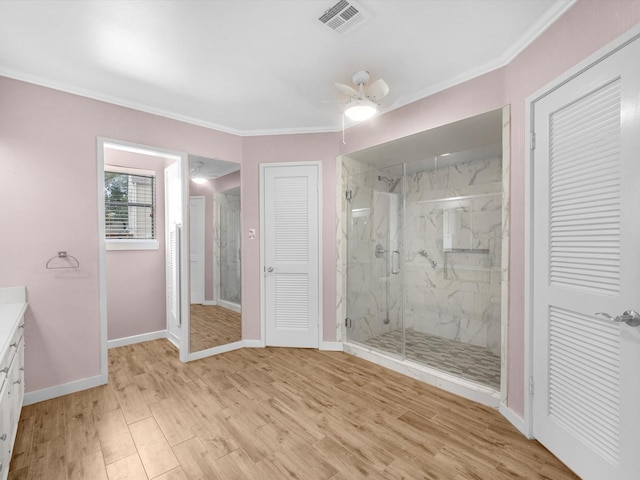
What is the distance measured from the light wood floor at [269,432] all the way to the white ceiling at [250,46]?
2.59m

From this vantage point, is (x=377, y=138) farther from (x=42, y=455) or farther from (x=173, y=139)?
(x=42, y=455)

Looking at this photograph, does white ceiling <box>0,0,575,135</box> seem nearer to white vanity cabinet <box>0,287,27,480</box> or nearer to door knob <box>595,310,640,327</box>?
door knob <box>595,310,640,327</box>

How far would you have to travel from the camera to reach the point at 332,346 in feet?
11.4

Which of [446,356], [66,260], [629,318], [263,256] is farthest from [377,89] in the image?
[66,260]

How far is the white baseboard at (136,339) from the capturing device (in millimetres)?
3525

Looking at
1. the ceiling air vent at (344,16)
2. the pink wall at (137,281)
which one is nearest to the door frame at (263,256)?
the pink wall at (137,281)

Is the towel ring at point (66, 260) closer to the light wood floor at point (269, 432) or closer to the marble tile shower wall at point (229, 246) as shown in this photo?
the light wood floor at point (269, 432)

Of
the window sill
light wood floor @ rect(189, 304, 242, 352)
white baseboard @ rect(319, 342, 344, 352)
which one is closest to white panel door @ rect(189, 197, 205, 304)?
light wood floor @ rect(189, 304, 242, 352)

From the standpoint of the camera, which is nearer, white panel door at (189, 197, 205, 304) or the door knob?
the door knob

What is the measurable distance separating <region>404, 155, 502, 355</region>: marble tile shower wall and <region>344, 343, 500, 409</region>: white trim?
74 cm

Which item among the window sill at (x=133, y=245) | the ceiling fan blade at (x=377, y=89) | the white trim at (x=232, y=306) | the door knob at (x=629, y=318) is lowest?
the white trim at (x=232, y=306)

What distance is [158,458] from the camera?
5.75 feet

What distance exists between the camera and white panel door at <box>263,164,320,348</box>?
11.6ft

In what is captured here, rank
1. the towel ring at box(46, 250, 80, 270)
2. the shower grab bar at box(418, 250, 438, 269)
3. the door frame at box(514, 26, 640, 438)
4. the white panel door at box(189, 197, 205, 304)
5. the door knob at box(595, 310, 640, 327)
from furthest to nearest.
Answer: the shower grab bar at box(418, 250, 438, 269), the white panel door at box(189, 197, 205, 304), the towel ring at box(46, 250, 80, 270), the door frame at box(514, 26, 640, 438), the door knob at box(595, 310, 640, 327)
